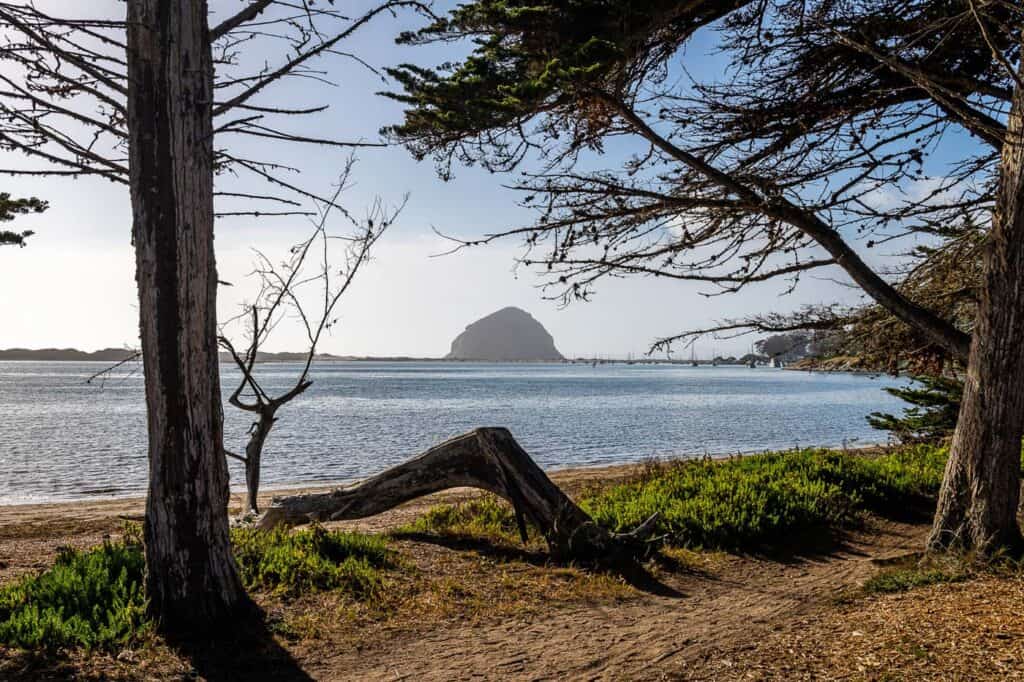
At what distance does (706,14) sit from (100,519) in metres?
14.2

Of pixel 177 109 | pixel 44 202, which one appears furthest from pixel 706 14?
pixel 44 202

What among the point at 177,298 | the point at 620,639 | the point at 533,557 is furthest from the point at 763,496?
the point at 177,298

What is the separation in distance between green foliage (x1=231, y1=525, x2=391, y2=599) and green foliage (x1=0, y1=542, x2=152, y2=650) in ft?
3.07

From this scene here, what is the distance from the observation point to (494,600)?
21.7ft

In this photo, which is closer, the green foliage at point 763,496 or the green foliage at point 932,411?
the green foliage at point 763,496

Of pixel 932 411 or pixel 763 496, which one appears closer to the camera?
pixel 763 496

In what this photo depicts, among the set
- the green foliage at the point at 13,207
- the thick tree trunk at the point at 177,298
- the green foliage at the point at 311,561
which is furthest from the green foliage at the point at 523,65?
the green foliage at the point at 13,207

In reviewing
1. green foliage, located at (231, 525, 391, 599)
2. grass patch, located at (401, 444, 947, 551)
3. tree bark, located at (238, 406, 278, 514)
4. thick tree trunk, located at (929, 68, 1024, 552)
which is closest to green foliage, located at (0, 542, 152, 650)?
green foliage, located at (231, 525, 391, 599)

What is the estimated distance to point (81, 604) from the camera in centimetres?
570

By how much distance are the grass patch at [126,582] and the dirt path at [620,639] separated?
1.24 metres

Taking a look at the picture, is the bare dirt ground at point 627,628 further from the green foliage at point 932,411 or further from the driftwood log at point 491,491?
the green foliage at point 932,411

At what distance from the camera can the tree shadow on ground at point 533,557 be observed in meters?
7.28

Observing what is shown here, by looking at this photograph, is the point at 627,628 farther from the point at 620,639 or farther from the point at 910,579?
the point at 910,579

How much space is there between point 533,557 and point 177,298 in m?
4.69
